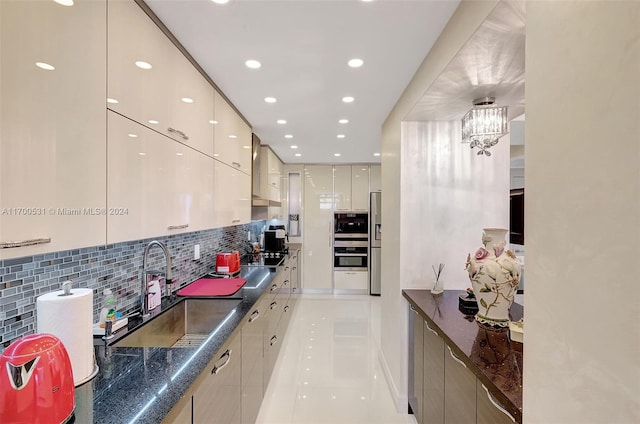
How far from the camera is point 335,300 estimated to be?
5305 millimetres

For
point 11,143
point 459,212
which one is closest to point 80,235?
point 11,143

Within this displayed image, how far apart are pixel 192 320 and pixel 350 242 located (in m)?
3.86

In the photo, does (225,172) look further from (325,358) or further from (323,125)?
(325,358)

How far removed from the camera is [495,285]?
160 cm

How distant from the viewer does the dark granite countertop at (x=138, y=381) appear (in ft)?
2.86

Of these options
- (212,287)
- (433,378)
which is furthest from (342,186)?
(433,378)

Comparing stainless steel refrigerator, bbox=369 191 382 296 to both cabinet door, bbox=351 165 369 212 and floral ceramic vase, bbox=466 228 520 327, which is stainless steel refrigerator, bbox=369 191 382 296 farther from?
floral ceramic vase, bbox=466 228 520 327

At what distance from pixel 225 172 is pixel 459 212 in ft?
6.26

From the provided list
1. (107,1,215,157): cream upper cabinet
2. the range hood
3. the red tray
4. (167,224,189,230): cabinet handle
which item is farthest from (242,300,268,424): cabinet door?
the range hood

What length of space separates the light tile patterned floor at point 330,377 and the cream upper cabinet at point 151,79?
2134 mm

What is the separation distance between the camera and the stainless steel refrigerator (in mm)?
5465

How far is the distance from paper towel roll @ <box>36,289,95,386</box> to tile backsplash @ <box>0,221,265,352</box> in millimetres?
166

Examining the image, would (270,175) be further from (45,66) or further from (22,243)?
(22,243)

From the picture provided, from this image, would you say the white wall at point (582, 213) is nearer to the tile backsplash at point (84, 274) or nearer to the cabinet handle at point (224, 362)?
the cabinet handle at point (224, 362)
